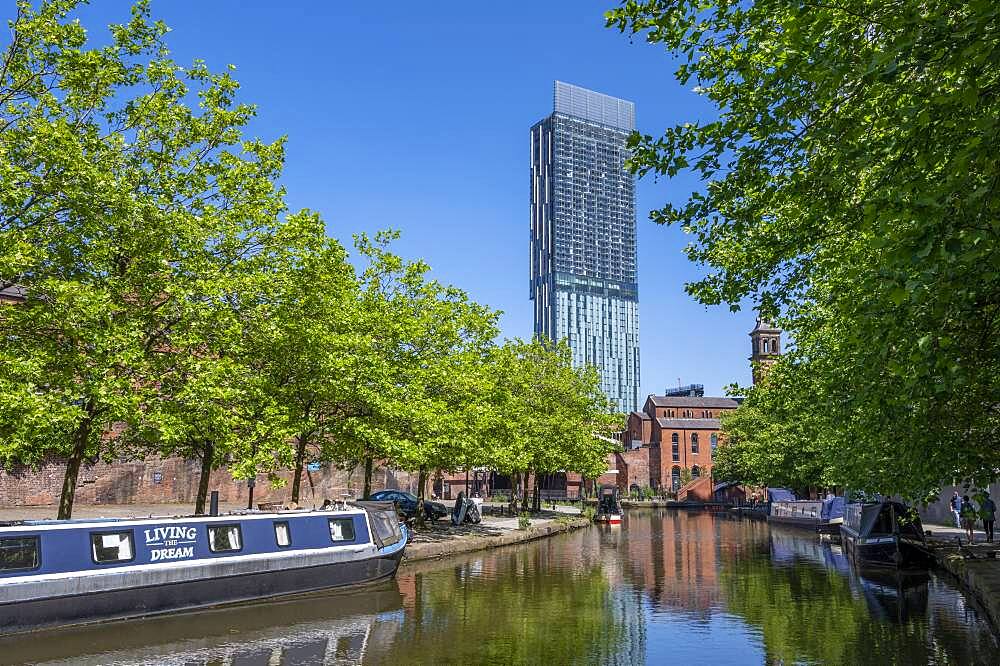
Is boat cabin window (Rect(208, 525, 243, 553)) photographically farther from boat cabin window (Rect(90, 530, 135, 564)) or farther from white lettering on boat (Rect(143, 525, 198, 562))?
boat cabin window (Rect(90, 530, 135, 564))

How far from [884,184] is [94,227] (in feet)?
50.4

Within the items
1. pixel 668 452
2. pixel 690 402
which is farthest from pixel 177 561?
pixel 690 402

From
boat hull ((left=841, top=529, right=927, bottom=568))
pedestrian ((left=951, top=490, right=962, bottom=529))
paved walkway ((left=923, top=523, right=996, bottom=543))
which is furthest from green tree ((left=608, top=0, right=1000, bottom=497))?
pedestrian ((left=951, top=490, right=962, bottom=529))

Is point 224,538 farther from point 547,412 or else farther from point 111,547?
point 547,412

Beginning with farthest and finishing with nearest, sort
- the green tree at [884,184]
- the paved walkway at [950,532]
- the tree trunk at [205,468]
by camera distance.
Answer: the paved walkway at [950,532] < the tree trunk at [205,468] < the green tree at [884,184]

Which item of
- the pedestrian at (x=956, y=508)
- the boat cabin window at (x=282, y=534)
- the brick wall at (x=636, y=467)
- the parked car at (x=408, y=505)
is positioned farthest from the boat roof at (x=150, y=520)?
the brick wall at (x=636, y=467)

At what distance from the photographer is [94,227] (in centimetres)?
1705

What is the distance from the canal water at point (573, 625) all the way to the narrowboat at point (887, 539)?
4.16 feet

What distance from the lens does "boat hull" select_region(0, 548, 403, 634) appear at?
49.1ft

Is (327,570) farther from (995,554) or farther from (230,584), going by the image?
(995,554)

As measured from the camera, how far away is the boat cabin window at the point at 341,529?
69.6ft

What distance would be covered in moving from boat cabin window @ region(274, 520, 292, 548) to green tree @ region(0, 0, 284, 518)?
445 cm

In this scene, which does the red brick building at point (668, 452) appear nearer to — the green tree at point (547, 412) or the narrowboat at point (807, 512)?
the narrowboat at point (807, 512)

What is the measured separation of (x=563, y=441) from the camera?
156 ft
